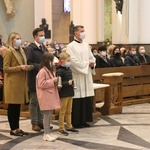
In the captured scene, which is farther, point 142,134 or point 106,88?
point 106,88

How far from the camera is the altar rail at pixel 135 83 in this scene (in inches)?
435

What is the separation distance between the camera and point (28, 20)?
2006cm

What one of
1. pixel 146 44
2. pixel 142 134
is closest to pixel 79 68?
pixel 142 134

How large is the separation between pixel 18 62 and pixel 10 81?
0.35 meters

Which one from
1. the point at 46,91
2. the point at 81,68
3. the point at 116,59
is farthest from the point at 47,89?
A: the point at 116,59

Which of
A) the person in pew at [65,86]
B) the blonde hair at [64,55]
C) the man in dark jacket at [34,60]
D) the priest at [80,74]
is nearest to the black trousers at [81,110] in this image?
the priest at [80,74]

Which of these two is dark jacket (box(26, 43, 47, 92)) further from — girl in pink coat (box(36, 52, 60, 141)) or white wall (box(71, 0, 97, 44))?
white wall (box(71, 0, 97, 44))

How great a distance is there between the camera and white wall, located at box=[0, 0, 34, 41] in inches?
750

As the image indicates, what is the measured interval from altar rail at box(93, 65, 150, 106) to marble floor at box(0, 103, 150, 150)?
1964mm

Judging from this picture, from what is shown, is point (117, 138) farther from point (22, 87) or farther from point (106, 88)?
point (106, 88)

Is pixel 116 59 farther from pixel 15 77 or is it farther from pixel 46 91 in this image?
pixel 46 91

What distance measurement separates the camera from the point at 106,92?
31.8ft

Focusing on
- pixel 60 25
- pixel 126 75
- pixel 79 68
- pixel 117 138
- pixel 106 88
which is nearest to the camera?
pixel 117 138

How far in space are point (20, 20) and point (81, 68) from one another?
12.2 m
